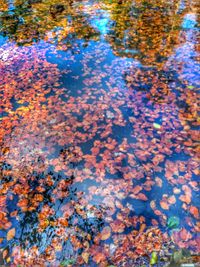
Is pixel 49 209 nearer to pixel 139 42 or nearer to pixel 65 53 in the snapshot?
pixel 65 53

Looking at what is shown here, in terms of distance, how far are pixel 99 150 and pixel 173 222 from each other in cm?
198

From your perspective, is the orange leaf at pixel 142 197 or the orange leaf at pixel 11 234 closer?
the orange leaf at pixel 11 234

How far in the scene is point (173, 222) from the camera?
11.8 ft

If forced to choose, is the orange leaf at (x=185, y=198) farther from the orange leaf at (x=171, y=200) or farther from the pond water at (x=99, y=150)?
the orange leaf at (x=171, y=200)

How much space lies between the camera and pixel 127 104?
596 cm

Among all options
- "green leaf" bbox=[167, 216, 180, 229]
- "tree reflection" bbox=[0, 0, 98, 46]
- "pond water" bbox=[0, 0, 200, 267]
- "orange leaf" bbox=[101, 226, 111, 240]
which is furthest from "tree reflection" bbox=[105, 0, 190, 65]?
"orange leaf" bbox=[101, 226, 111, 240]

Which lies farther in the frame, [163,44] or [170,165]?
[163,44]

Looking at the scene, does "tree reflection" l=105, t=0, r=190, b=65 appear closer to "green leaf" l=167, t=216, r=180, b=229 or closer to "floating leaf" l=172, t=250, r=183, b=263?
"green leaf" l=167, t=216, r=180, b=229

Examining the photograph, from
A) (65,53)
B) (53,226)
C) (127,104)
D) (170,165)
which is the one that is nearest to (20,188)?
(53,226)

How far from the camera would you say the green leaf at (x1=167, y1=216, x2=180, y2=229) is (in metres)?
3.56

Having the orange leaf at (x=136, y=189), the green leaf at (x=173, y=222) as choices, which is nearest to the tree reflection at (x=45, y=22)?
the orange leaf at (x=136, y=189)

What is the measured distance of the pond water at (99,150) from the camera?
343 cm

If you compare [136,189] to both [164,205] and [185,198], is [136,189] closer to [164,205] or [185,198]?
[164,205]

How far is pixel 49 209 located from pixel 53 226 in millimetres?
318
